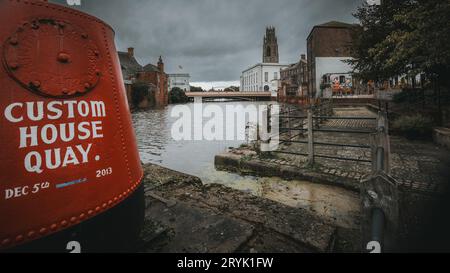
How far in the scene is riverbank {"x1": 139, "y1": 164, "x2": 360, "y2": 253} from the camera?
7.98ft

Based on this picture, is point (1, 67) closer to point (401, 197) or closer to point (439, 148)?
point (401, 197)

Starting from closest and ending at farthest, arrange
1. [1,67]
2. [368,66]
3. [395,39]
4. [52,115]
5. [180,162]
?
[1,67]
[52,115]
[395,39]
[180,162]
[368,66]

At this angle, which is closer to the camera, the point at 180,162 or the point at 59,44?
the point at 59,44

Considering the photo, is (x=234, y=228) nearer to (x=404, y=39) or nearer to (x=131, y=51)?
(x=404, y=39)

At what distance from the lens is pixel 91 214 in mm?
1702

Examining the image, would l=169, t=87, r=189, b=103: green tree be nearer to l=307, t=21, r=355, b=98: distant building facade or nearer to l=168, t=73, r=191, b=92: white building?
l=307, t=21, r=355, b=98: distant building facade

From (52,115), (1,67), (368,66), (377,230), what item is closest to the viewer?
(1,67)

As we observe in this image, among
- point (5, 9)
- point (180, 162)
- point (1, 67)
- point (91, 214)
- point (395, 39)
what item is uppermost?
point (395, 39)

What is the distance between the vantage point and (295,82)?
66188 millimetres

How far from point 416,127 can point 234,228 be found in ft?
29.3

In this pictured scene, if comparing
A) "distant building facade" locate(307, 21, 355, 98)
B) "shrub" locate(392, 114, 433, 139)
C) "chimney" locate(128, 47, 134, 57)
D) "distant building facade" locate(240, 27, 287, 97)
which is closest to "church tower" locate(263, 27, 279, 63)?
"distant building facade" locate(240, 27, 287, 97)
